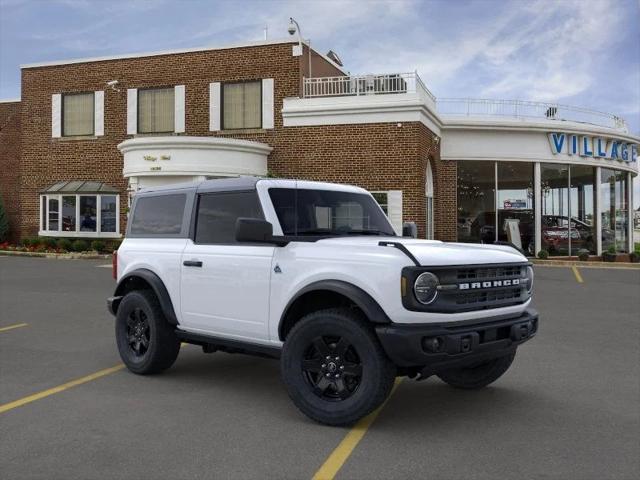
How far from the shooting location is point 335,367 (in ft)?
15.7

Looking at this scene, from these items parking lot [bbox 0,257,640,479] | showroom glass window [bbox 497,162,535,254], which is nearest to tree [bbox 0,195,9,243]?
showroom glass window [bbox 497,162,535,254]

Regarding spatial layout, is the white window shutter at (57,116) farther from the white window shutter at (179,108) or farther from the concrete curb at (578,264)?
the concrete curb at (578,264)

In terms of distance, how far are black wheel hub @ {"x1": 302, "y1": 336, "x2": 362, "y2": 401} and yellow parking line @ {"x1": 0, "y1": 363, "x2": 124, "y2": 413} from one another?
2.51m

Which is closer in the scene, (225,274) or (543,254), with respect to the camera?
(225,274)

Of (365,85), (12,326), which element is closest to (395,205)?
(365,85)

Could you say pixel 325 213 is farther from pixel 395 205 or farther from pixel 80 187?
pixel 80 187

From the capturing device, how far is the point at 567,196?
2527 cm

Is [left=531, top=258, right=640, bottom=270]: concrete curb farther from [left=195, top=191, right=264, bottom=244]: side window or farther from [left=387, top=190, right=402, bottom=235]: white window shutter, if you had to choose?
[left=195, top=191, right=264, bottom=244]: side window

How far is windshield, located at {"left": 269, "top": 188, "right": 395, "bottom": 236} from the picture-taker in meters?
5.61

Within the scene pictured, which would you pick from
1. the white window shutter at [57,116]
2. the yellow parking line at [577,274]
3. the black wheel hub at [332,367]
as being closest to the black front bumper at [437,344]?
the black wheel hub at [332,367]

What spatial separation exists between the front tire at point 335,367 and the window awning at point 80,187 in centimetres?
2181

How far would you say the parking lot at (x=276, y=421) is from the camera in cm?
403

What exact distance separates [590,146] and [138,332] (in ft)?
77.0

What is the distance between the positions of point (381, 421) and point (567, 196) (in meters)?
22.7
